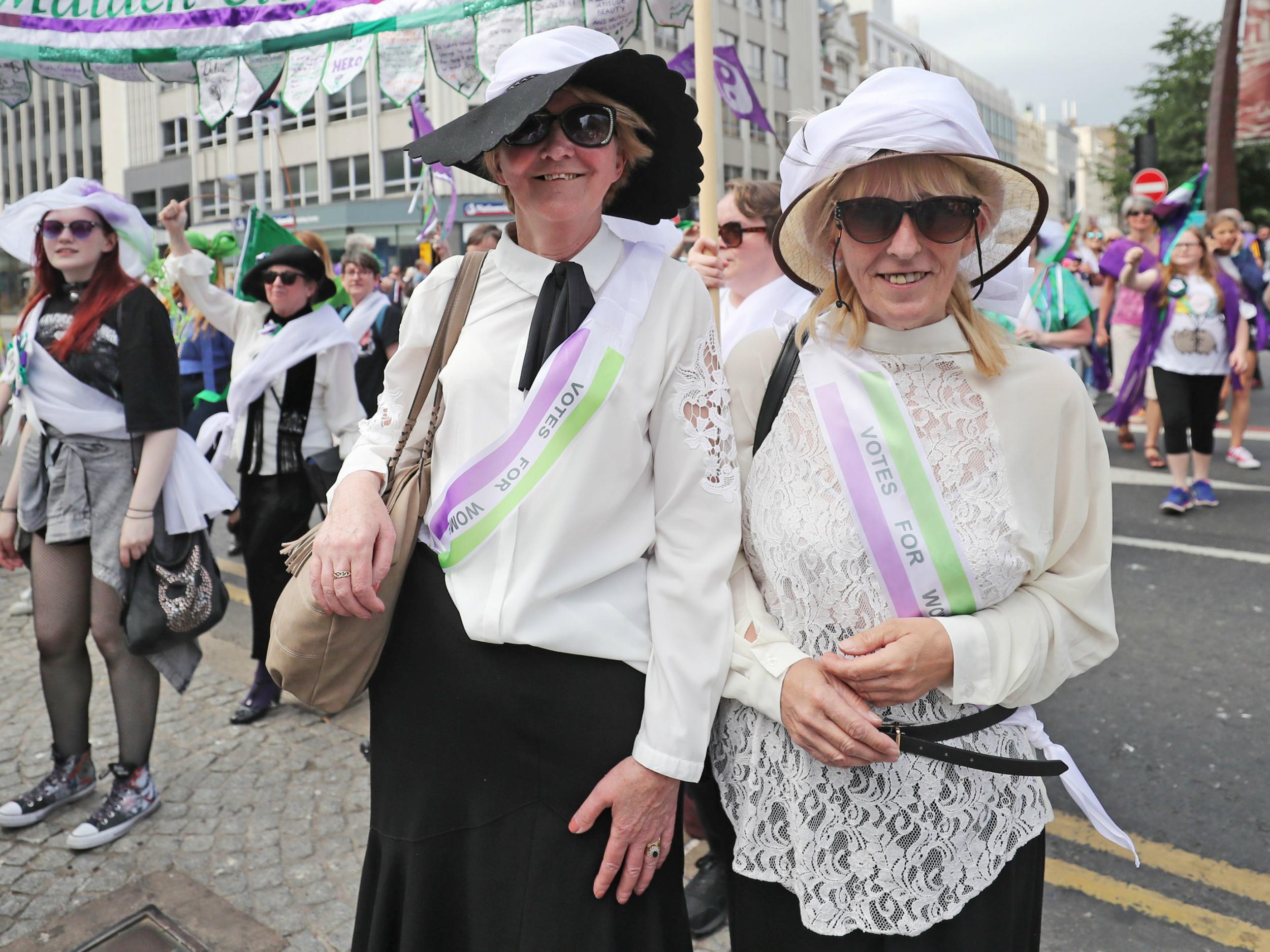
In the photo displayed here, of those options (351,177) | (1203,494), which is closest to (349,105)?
(351,177)

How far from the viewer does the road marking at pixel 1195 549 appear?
18.5 ft

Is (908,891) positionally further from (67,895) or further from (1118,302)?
(1118,302)

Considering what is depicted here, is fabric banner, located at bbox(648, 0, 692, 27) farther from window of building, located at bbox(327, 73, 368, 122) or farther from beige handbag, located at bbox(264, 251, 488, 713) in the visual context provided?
window of building, located at bbox(327, 73, 368, 122)

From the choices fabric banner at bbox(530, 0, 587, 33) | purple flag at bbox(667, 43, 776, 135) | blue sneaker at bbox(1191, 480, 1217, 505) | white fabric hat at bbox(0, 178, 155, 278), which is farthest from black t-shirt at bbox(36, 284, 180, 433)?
blue sneaker at bbox(1191, 480, 1217, 505)

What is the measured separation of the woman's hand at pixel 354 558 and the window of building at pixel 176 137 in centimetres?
4515

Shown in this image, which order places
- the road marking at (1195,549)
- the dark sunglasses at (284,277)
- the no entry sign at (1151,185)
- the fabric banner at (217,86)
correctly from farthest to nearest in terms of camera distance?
the no entry sign at (1151,185), the road marking at (1195,549), the dark sunglasses at (284,277), the fabric banner at (217,86)

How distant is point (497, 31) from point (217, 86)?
988 millimetres

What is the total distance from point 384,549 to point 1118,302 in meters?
9.54

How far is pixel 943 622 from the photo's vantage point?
57.3 inches

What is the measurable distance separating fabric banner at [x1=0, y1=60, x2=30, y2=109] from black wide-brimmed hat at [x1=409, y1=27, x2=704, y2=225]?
2.12m

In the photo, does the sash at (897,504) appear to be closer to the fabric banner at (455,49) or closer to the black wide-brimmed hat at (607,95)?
the black wide-brimmed hat at (607,95)

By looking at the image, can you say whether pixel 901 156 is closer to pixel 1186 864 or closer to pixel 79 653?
pixel 1186 864

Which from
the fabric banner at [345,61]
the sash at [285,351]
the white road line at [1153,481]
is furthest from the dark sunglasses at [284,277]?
the white road line at [1153,481]

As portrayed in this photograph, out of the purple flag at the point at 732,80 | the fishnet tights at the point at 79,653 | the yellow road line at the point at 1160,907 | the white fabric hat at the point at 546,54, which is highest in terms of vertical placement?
the purple flag at the point at 732,80
